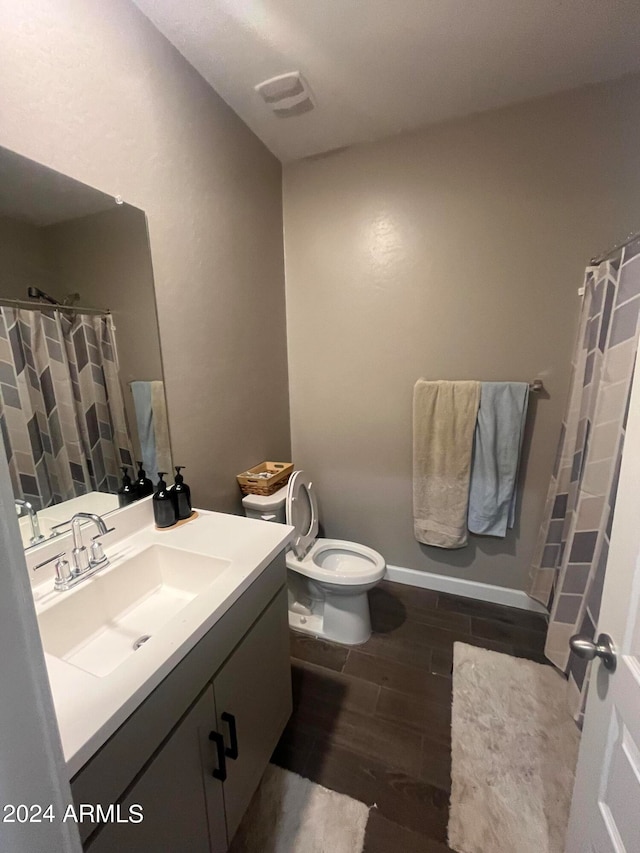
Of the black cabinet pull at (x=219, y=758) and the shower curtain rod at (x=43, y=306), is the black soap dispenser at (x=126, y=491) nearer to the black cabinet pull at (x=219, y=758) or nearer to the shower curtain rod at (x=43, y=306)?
the shower curtain rod at (x=43, y=306)

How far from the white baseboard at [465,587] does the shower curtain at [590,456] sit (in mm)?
283

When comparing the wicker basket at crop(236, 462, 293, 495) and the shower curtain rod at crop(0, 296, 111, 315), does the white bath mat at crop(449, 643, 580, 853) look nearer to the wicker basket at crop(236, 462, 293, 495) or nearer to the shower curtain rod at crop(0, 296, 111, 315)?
the wicker basket at crop(236, 462, 293, 495)

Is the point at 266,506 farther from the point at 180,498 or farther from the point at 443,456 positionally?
the point at 443,456

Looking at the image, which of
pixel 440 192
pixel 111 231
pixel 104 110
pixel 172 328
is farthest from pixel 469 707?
pixel 104 110

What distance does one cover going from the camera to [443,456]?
1.99 m

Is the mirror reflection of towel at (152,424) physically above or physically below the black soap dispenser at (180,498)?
above

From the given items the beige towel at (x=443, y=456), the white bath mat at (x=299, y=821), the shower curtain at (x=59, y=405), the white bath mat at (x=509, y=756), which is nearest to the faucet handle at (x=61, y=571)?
the shower curtain at (x=59, y=405)

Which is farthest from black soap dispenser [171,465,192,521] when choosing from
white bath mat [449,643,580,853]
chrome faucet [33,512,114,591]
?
white bath mat [449,643,580,853]

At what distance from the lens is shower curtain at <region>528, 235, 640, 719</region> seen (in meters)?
1.24

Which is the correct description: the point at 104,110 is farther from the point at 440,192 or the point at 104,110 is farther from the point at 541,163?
the point at 541,163

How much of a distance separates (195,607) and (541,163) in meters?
2.32

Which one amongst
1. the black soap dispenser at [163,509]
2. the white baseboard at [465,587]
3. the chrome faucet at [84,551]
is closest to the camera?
the chrome faucet at [84,551]

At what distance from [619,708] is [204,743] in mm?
899

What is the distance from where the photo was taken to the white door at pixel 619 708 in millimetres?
618
